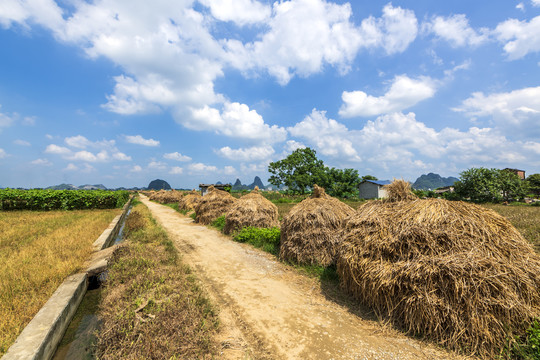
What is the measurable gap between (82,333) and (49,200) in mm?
25083

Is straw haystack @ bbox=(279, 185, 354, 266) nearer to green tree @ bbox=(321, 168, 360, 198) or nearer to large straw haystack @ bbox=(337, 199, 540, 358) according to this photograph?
large straw haystack @ bbox=(337, 199, 540, 358)

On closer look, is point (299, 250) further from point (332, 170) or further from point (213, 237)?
point (332, 170)

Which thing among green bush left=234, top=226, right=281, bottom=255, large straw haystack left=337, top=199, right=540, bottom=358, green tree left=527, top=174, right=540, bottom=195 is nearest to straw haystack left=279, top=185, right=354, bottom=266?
green bush left=234, top=226, right=281, bottom=255

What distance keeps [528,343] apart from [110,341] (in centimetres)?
640

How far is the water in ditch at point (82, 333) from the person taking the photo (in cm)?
371

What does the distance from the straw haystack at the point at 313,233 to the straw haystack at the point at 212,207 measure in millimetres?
9350

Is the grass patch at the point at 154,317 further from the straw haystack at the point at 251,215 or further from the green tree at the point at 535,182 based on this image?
the green tree at the point at 535,182

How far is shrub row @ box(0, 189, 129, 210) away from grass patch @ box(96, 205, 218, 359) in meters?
23.0

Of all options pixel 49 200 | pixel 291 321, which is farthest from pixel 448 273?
pixel 49 200

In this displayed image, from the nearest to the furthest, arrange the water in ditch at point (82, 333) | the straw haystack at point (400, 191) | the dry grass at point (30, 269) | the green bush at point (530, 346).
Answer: the green bush at point (530, 346), the water in ditch at point (82, 333), the dry grass at point (30, 269), the straw haystack at point (400, 191)

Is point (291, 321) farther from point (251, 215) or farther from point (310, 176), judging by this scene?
point (310, 176)

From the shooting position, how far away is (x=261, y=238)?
10.2 m

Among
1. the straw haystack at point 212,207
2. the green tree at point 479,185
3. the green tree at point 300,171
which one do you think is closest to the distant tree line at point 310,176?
the green tree at point 300,171

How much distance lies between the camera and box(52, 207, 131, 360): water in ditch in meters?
3.71
